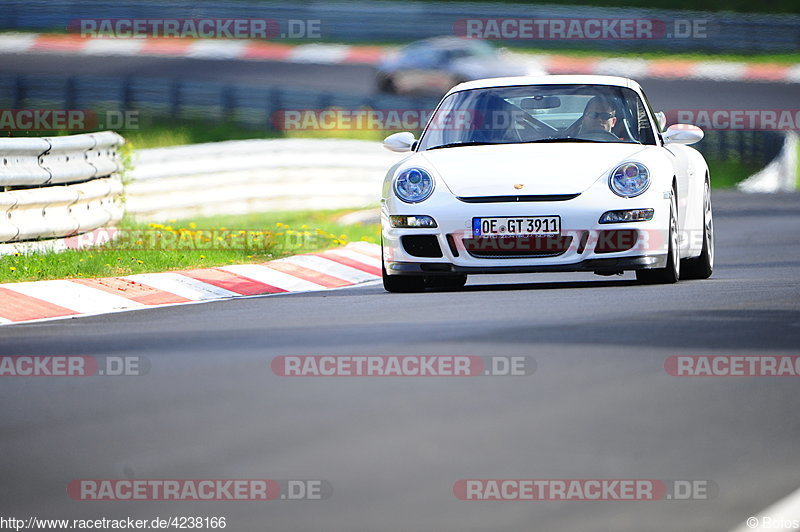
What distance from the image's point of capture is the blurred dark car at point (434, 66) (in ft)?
114

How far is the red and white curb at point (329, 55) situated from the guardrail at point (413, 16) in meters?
0.44

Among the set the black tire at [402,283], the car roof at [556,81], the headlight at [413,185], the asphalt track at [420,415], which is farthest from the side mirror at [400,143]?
the asphalt track at [420,415]

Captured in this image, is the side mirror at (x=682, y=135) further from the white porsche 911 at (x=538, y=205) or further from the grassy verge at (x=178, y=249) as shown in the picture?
the grassy verge at (x=178, y=249)

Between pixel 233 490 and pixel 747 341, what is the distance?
11.3 feet

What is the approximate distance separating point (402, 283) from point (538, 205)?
113 cm

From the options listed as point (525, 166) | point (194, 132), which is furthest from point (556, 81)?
point (194, 132)

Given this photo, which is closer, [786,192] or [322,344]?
[322,344]

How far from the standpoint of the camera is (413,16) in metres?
40.6

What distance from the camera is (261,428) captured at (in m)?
5.97

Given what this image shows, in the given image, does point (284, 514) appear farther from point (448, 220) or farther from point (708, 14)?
point (708, 14)

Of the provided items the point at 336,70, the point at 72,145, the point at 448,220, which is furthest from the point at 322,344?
the point at 336,70

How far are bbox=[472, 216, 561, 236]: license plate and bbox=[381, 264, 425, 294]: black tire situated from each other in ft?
2.27

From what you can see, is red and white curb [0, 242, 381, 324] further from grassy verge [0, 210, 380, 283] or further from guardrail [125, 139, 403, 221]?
guardrail [125, 139, 403, 221]

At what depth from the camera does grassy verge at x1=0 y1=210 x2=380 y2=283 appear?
39.1 feet
